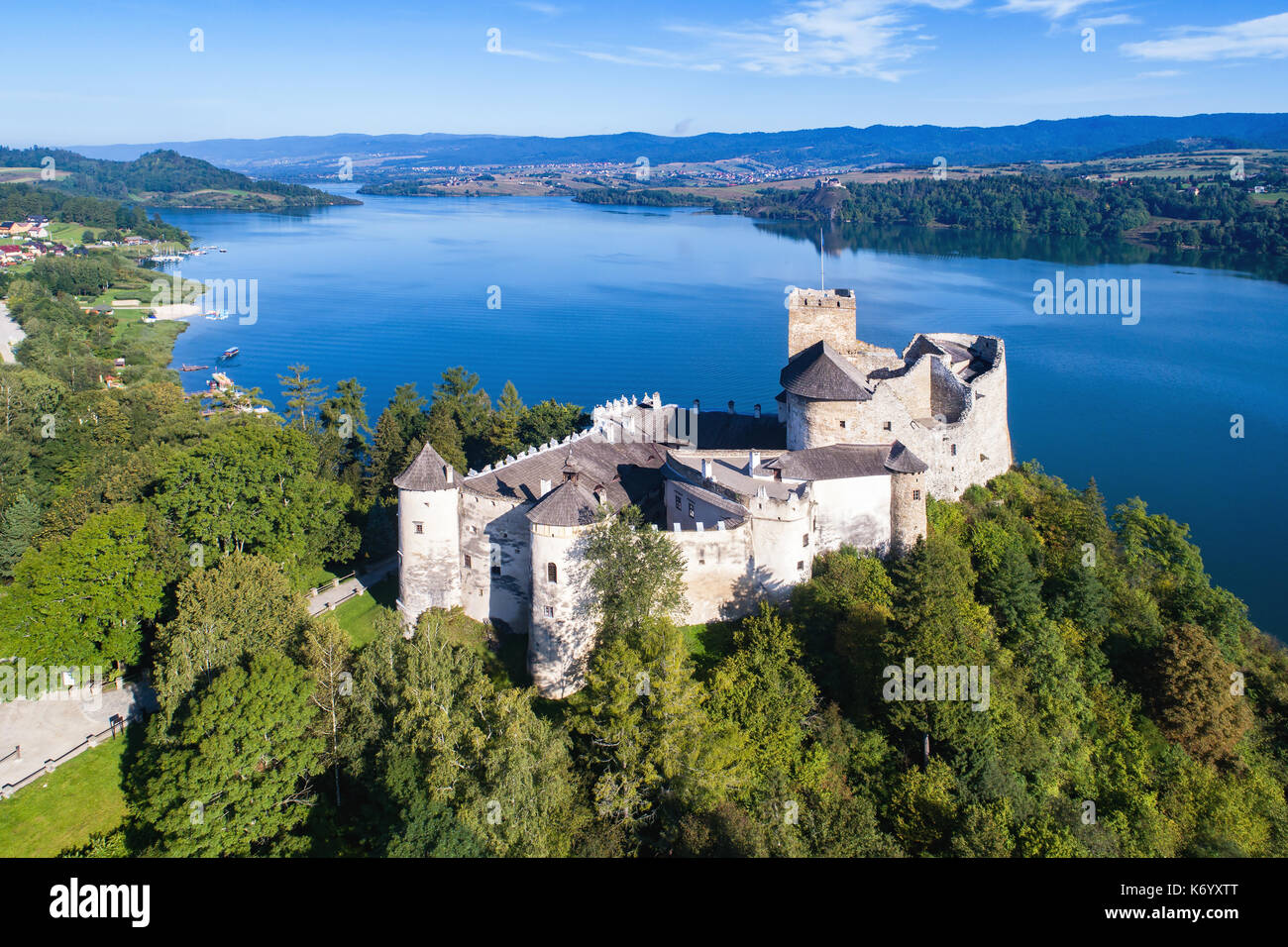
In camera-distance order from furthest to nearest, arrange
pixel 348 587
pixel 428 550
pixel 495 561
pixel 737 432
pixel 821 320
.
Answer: pixel 821 320 → pixel 737 432 → pixel 348 587 → pixel 428 550 → pixel 495 561

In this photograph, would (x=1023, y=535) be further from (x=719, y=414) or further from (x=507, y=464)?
(x=507, y=464)

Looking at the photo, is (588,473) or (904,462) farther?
(588,473)

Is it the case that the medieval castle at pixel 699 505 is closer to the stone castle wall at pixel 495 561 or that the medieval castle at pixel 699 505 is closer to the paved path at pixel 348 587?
the stone castle wall at pixel 495 561

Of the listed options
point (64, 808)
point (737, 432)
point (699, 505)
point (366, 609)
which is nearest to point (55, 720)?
point (64, 808)

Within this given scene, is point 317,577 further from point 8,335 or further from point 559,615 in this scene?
point 8,335

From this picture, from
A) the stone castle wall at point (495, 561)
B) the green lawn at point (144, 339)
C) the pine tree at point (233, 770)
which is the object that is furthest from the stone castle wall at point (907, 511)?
the green lawn at point (144, 339)

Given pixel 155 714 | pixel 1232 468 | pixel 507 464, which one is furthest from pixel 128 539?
pixel 1232 468

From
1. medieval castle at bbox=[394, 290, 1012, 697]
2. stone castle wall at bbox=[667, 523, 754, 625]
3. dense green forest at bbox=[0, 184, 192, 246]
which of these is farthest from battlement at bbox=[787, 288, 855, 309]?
dense green forest at bbox=[0, 184, 192, 246]

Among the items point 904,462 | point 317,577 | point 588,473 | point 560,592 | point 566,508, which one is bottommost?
point 317,577
